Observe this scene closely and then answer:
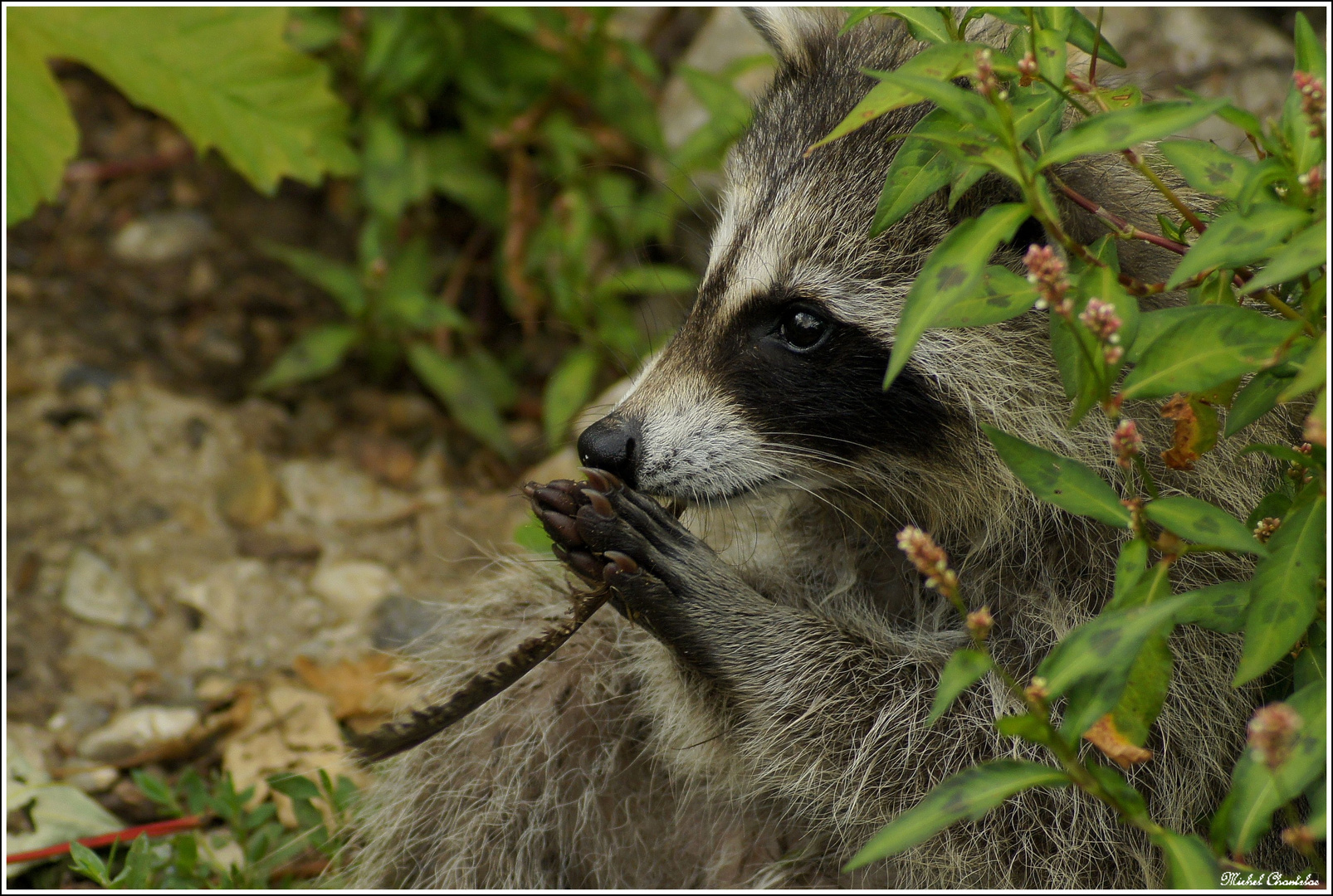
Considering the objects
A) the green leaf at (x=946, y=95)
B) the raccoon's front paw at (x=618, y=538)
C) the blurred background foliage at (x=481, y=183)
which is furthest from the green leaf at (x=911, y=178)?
the blurred background foliage at (x=481, y=183)

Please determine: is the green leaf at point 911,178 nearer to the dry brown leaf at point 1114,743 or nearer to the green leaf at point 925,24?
the green leaf at point 925,24

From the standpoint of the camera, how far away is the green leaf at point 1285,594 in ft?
6.42

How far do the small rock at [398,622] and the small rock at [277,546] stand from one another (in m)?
0.38

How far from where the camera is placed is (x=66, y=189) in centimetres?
530

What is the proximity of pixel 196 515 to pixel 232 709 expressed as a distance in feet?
3.01

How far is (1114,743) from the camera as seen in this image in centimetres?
207

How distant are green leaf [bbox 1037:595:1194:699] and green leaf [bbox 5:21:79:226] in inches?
140

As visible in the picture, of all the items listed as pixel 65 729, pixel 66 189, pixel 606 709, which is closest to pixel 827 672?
pixel 606 709

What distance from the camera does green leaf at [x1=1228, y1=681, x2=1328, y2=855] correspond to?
5.98ft

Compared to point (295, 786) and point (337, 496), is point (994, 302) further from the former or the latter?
point (337, 496)

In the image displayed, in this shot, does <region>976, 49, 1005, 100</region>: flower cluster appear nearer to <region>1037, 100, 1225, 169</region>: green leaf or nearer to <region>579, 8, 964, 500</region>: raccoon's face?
<region>1037, 100, 1225, 169</region>: green leaf

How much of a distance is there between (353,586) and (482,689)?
5.99 ft

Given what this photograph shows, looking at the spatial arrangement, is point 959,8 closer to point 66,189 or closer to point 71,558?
point 71,558

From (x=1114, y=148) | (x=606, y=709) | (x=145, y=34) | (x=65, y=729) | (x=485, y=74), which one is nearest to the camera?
(x=1114, y=148)
